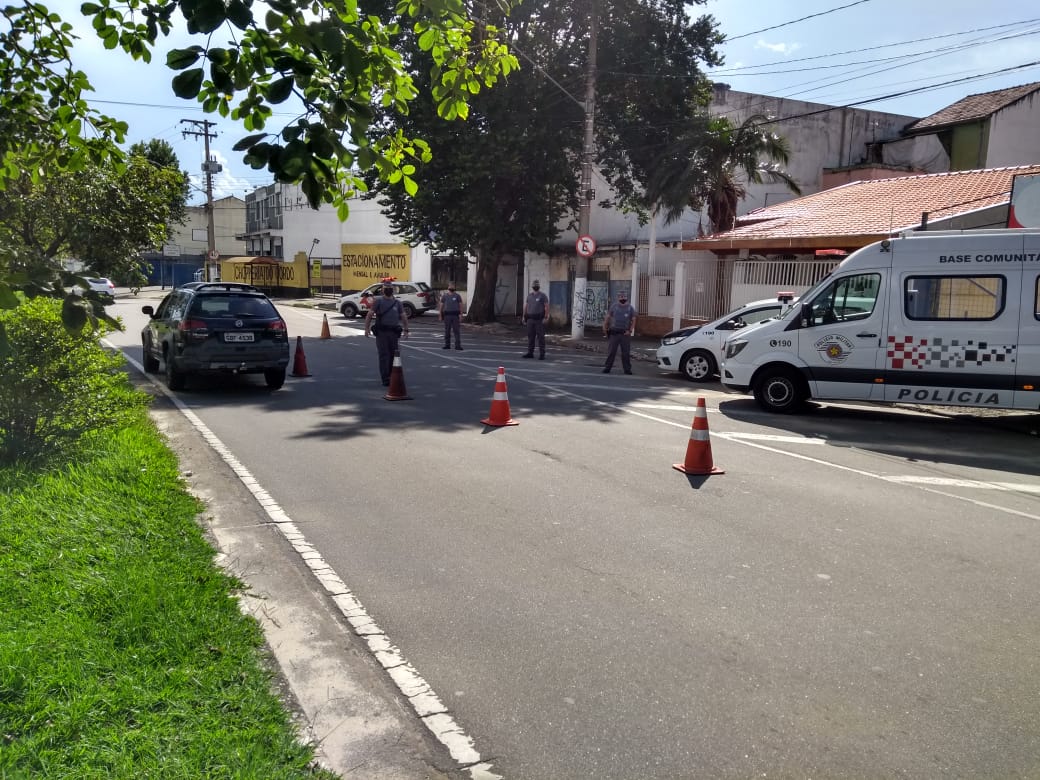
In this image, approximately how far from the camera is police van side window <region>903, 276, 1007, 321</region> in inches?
414

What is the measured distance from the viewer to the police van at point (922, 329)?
10.4 metres

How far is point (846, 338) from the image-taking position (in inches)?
444

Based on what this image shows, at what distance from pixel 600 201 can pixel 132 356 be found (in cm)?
1857

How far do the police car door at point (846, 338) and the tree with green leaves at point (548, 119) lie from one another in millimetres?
13795

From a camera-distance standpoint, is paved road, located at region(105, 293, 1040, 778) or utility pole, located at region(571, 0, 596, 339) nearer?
paved road, located at region(105, 293, 1040, 778)

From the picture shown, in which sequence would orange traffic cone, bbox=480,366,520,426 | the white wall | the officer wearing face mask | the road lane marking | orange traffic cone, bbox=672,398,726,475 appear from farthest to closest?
the white wall
the officer wearing face mask
orange traffic cone, bbox=480,366,520,426
orange traffic cone, bbox=672,398,726,475
the road lane marking

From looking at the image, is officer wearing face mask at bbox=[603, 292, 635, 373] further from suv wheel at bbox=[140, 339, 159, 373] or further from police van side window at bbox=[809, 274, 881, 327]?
suv wheel at bbox=[140, 339, 159, 373]

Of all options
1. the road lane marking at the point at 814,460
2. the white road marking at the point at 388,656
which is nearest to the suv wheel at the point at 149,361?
the road lane marking at the point at 814,460

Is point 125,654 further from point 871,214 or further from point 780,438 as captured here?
point 871,214

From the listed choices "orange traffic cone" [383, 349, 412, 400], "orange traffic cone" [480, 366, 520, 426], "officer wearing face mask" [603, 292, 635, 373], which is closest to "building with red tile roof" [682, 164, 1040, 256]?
"officer wearing face mask" [603, 292, 635, 373]

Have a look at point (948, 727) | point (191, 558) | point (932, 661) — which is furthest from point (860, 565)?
point (191, 558)

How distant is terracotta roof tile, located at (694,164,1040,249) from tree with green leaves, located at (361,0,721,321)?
477cm

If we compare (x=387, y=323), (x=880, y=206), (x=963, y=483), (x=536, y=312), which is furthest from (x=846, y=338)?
(x=880, y=206)

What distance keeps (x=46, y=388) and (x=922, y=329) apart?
10197mm
